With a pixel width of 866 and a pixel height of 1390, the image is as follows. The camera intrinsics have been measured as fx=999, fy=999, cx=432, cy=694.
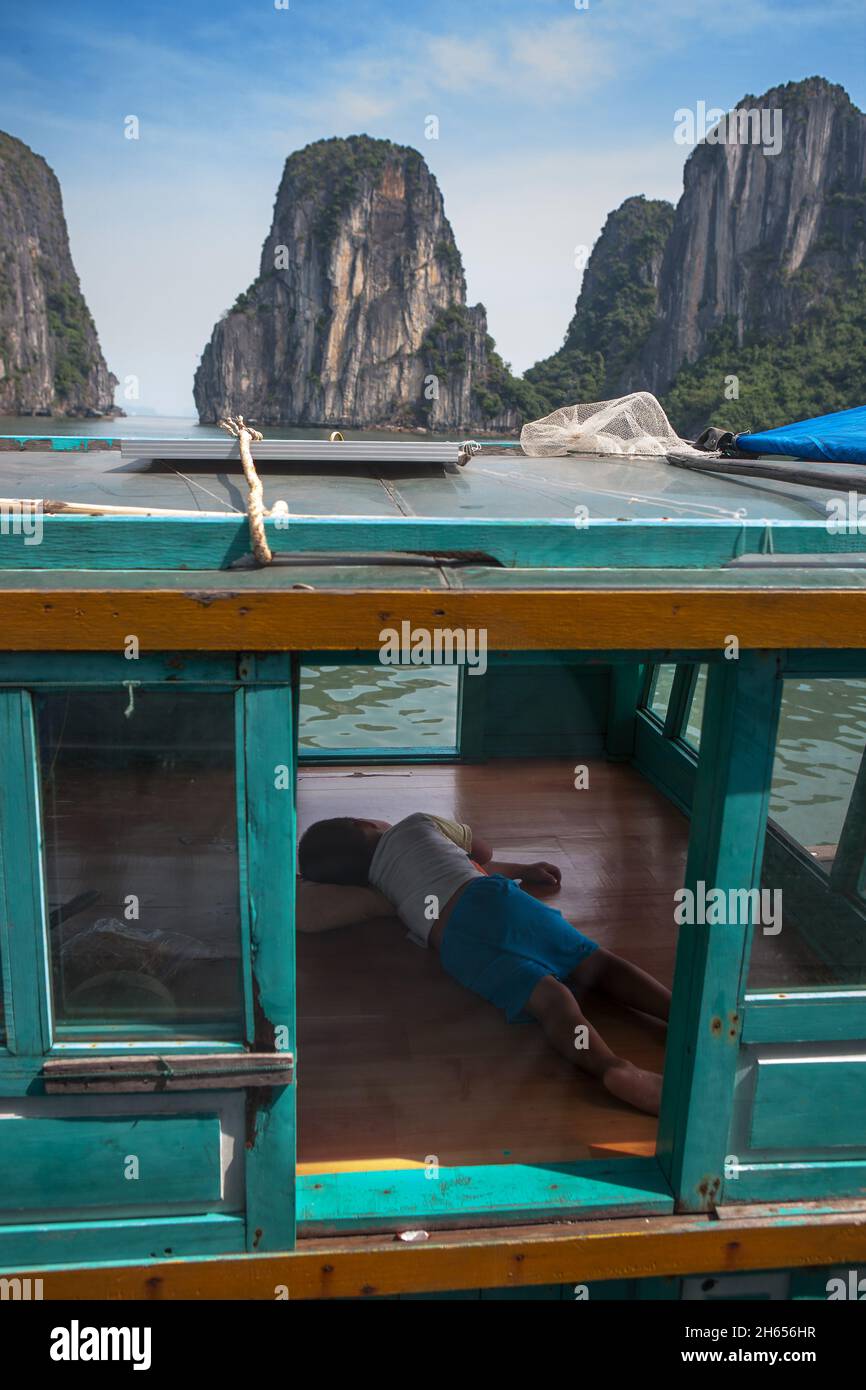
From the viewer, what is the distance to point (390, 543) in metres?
2.24

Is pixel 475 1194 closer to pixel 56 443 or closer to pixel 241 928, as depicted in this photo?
pixel 241 928

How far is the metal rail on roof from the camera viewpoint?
10.3 ft

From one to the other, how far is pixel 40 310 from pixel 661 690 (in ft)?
390

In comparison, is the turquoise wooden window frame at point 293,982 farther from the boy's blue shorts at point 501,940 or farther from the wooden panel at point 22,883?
the boy's blue shorts at point 501,940

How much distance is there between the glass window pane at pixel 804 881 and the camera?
241 cm

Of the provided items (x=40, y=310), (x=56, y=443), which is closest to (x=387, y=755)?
(x=56, y=443)

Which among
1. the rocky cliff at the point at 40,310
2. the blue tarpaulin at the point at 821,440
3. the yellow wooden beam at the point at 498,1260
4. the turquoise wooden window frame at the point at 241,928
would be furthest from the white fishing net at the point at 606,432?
the rocky cliff at the point at 40,310

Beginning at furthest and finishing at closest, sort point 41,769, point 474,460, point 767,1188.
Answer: point 474,460
point 767,1188
point 41,769

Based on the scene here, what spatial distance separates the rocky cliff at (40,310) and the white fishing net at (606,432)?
10435 centimetres
